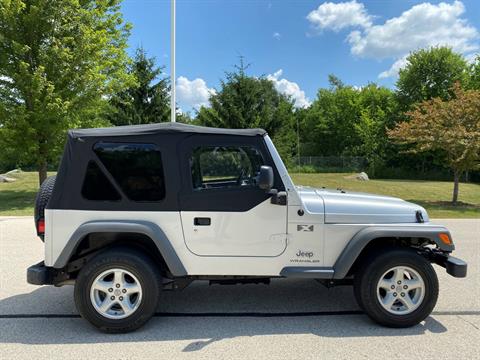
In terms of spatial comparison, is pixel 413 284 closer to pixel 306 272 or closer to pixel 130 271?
pixel 306 272

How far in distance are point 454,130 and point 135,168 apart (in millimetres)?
15684

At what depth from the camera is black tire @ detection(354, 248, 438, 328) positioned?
370 cm

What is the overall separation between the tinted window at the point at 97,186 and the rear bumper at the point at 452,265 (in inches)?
135

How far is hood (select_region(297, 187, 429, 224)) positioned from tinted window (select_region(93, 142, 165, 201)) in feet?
4.98

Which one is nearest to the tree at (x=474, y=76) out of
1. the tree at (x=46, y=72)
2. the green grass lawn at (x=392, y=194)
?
the green grass lawn at (x=392, y=194)

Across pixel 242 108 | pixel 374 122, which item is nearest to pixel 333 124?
pixel 374 122

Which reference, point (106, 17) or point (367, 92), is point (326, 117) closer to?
point (367, 92)

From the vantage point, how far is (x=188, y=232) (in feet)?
A: 12.1

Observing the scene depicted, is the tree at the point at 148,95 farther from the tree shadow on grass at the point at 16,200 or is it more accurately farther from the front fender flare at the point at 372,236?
the front fender flare at the point at 372,236

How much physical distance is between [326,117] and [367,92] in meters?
6.70

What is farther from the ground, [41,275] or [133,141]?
[133,141]

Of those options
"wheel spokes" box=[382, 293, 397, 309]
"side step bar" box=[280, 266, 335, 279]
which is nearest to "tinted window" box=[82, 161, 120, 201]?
"side step bar" box=[280, 266, 335, 279]

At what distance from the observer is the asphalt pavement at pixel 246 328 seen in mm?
3232

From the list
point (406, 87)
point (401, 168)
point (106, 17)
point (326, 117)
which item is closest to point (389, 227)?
point (106, 17)
